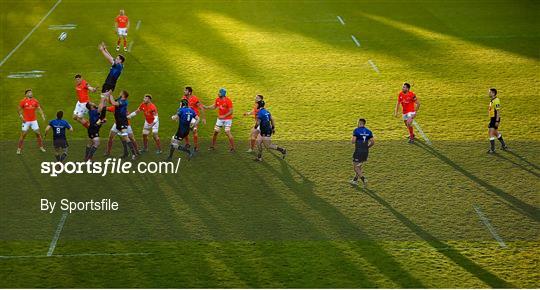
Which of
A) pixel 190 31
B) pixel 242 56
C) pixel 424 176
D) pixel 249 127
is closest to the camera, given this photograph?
pixel 424 176

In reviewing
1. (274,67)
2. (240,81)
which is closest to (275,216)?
(240,81)

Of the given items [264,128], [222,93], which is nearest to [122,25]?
[222,93]

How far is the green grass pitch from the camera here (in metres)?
16.2

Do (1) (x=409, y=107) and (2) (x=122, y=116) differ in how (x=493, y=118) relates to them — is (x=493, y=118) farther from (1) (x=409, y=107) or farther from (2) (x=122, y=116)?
(2) (x=122, y=116)

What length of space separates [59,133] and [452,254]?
11206 millimetres

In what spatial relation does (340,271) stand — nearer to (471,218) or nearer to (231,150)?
(471,218)

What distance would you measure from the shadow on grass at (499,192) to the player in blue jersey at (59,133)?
10501mm

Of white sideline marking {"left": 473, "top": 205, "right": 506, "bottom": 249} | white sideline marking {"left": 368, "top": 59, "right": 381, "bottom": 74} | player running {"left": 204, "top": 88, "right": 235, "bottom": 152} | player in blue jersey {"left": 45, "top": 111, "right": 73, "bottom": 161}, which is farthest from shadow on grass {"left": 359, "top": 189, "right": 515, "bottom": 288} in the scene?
white sideline marking {"left": 368, "top": 59, "right": 381, "bottom": 74}

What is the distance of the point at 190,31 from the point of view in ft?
126

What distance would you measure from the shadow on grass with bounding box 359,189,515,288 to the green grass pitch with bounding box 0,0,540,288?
0.17 feet

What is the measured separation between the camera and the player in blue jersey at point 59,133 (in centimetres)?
2116

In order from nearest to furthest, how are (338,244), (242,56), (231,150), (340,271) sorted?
(340,271) < (338,244) < (231,150) < (242,56)

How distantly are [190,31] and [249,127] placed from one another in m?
14.6

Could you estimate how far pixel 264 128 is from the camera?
70.1 feet
